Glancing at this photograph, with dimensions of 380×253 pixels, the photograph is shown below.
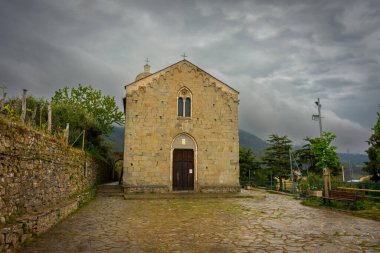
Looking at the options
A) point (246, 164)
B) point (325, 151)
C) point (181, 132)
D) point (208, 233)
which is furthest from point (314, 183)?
point (246, 164)

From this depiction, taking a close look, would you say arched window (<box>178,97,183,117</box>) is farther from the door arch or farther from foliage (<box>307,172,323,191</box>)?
foliage (<box>307,172,323,191</box>)

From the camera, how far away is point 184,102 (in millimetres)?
20984

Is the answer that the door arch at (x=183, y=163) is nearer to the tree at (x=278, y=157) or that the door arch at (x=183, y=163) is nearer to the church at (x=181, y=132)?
the church at (x=181, y=132)

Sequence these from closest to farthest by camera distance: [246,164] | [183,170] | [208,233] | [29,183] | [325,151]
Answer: [29,183]
[208,233]
[325,151]
[183,170]
[246,164]

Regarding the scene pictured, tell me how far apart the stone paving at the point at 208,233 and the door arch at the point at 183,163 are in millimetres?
8324

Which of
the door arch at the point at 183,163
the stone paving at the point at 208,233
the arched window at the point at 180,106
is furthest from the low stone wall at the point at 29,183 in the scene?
the arched window at the point at 180,106

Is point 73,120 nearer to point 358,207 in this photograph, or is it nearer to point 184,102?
point 184,102

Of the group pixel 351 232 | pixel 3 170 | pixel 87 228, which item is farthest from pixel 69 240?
pixel 351 232

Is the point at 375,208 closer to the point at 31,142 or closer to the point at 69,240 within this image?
the point at 69,240

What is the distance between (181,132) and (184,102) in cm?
233

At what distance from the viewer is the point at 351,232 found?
8.32 meters

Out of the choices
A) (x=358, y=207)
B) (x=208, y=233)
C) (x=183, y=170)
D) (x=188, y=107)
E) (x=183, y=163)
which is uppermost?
(x=188, y=107)

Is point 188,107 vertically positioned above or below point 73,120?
above

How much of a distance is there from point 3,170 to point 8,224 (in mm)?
1219
